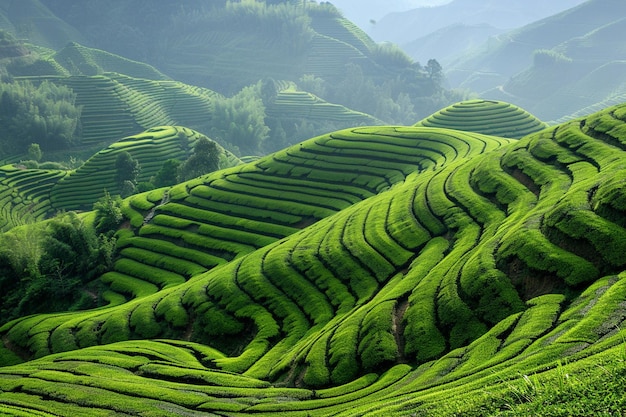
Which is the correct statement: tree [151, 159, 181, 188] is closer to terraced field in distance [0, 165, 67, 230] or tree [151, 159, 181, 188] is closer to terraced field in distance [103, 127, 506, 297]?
terraced field in distance [103, 127, 506, 297]

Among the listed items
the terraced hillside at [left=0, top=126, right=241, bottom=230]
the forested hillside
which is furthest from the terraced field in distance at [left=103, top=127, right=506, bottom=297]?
the terraced hillside at [left=0, top=126, right=241, bottom=230]

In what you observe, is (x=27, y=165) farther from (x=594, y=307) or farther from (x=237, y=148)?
(x=594, y=307)

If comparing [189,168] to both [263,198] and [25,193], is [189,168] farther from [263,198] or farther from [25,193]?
[25,193]

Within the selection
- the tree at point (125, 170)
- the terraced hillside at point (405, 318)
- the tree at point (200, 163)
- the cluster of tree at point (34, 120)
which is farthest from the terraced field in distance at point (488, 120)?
the cluster of tree at point (34, 120)

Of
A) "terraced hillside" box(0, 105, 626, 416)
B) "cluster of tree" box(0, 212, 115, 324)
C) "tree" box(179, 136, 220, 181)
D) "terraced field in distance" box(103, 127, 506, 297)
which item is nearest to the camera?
"terraced hillside" box(0, 105, 626, 416)

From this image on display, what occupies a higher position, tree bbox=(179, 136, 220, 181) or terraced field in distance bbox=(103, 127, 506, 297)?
tree bbox=(179, 136, 220, 181)

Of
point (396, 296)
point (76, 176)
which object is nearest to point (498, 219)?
point (396, 296)

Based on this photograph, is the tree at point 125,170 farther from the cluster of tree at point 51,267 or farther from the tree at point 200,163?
the cluster of tree at point 51,267
